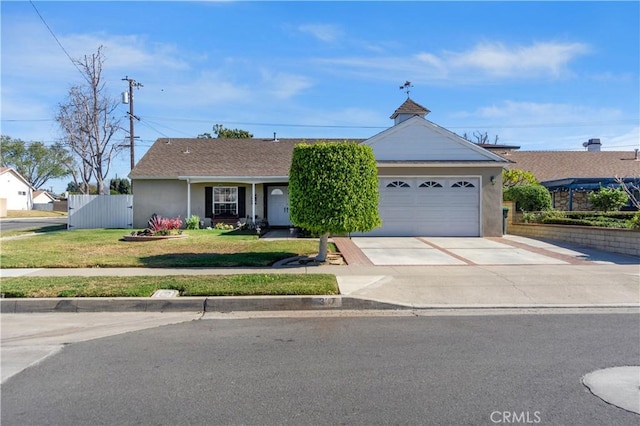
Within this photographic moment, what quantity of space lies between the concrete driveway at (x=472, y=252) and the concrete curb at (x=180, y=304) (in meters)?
4.11

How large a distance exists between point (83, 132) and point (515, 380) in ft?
121

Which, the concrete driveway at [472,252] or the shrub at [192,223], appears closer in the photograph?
the concrete driveway at [472,252]

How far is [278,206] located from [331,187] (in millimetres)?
12515

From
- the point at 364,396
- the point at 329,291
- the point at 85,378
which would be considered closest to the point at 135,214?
the point at 329,291

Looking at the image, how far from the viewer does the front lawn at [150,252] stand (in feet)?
37.6

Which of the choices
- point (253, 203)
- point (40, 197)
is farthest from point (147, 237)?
point (40, 197)

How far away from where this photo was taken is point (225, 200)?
75.4ft

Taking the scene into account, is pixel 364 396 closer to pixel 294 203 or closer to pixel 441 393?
pixel 441 393

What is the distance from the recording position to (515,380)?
4.59 m

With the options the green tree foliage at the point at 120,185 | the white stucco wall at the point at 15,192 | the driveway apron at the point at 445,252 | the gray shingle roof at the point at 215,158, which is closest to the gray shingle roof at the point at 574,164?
the gray shingle roof at the point at 215,158

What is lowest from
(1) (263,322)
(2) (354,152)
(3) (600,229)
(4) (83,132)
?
(1) (263,322)

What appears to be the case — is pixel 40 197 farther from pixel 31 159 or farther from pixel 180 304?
pixel 180 304

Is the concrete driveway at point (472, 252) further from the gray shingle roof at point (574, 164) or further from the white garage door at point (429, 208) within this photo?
the gray shingle roof at point (574, 164)

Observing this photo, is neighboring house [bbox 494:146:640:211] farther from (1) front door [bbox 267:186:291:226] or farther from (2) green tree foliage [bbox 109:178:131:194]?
(2) green tree foliage [bbox 109:178:131:194]
